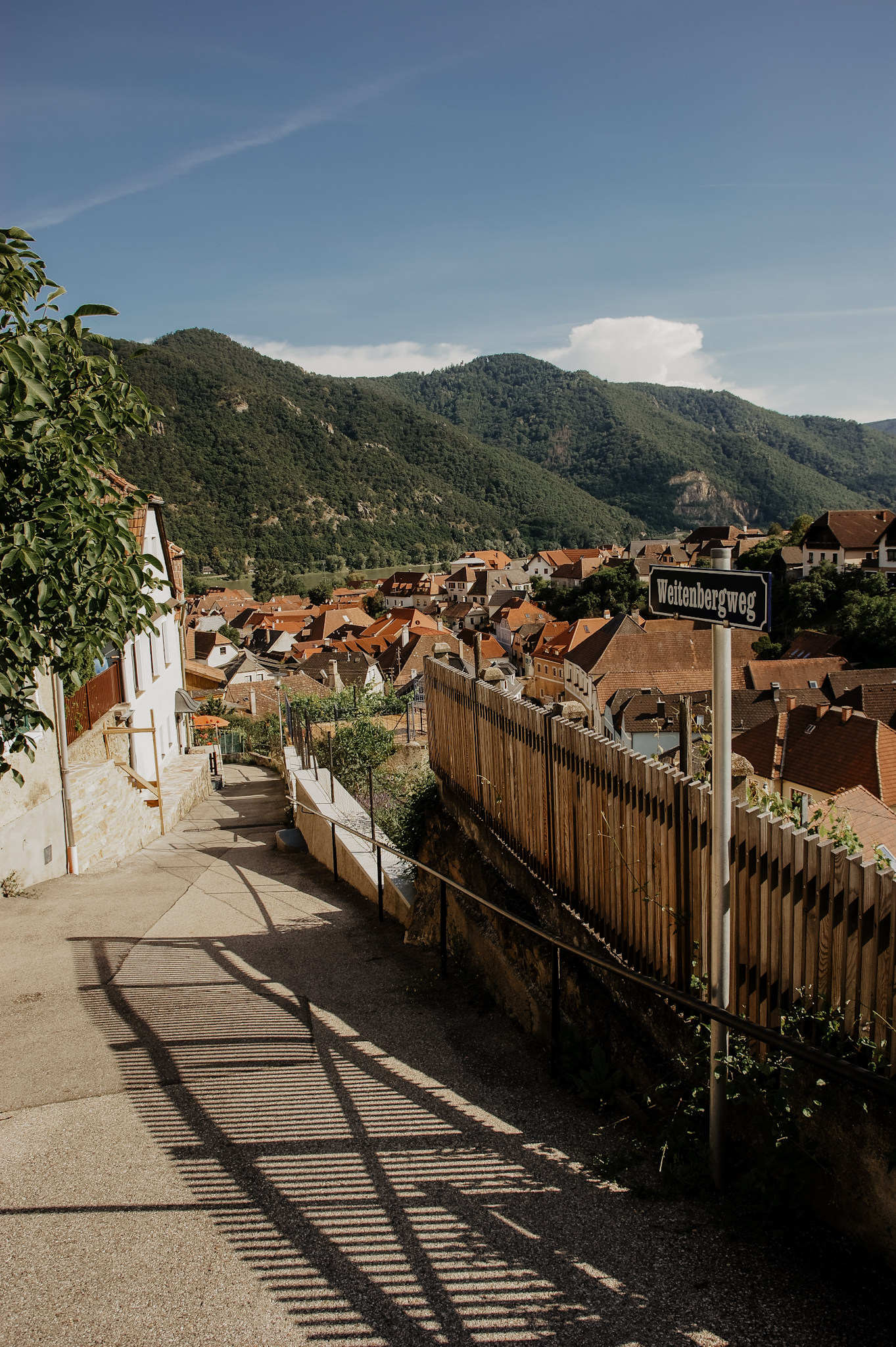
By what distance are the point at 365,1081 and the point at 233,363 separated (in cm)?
19955

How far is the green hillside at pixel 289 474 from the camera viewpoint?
150 meters

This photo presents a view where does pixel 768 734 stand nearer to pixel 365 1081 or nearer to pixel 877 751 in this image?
pixel 877 751

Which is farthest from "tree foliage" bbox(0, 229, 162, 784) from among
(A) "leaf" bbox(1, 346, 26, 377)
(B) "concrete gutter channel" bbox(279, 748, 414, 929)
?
(B) "concrete gutter channel" bbox(279, 748, 414, 929)

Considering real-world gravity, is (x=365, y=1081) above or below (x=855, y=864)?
below

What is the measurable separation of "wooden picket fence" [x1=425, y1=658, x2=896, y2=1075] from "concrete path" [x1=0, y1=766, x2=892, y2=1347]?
0.82m

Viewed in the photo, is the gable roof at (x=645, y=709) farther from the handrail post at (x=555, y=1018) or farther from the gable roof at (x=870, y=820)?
the handrail post at (x=555, y=1018)

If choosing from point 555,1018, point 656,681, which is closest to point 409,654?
point 656,681

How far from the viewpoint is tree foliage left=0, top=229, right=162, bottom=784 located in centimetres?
491

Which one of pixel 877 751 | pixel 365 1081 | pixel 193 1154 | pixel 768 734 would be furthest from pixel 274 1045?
pixel 768 734

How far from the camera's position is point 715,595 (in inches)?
125

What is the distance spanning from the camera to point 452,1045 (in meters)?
5.27

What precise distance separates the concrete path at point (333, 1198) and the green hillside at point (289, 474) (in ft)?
437

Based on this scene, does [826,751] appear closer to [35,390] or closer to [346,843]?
[346,843]

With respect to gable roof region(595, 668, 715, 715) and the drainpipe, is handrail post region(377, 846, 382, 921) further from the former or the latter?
gable roof region(595, 668, 715, 715)
